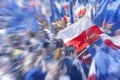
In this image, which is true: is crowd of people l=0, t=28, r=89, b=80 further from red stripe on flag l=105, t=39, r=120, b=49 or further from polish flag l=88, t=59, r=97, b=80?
red stripe on flag l=105, t=39, r=120, b=49

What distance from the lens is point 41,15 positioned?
111 cm

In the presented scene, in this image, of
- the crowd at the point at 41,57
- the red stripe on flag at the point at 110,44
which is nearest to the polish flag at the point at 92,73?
the crowd at the point at 41,57

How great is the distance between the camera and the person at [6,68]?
0.78 meters

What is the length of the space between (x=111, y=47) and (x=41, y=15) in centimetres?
34

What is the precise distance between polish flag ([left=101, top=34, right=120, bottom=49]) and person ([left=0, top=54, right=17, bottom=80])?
0.41 meters

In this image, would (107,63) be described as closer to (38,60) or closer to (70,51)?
(70,51)

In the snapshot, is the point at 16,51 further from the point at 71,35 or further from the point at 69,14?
the point at 69,14

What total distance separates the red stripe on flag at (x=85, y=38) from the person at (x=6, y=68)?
0.81 feet

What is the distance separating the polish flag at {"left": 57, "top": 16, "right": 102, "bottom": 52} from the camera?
3.21 ft

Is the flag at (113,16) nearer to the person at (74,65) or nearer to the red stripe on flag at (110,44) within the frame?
the red stripe on flag at (110,44)

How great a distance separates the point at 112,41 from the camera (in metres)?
1.03

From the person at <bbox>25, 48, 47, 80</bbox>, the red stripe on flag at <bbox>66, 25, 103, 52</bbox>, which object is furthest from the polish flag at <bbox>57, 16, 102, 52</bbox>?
the person at <bbox>25, 48, 47, 80</bbox>

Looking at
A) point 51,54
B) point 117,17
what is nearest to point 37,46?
point 51,54

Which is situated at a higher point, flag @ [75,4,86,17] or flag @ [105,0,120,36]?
flag @ [75,4,86,17]
